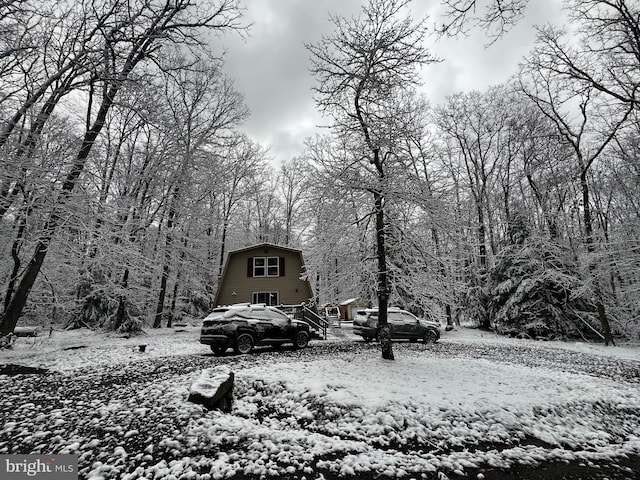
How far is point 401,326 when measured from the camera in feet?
54.2

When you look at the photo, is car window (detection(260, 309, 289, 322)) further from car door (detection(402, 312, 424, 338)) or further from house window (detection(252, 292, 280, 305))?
house window (detection(252, 292, 280, 305))

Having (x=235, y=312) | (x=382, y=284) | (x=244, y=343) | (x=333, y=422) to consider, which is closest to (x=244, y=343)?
(x=244, y=343)

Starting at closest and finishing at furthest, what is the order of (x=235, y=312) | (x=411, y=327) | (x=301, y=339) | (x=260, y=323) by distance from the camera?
(x=235, y=312) < (x=260, y=323) < (x=301, y=339) < (x=411, y=327)

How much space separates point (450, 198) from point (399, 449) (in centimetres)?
708

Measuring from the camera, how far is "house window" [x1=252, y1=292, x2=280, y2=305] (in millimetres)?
21531

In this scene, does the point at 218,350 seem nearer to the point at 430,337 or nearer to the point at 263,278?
the point at 263,278

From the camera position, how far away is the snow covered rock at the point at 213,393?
549 cm

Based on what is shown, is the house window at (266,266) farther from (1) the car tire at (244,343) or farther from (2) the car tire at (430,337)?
(2) the car tire at (430,337)

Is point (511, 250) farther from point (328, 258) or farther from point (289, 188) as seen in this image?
point (289, 188)

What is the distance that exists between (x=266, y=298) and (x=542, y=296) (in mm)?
17577

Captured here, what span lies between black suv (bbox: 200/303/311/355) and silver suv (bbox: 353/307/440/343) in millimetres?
4031

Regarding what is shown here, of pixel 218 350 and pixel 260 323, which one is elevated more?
pixel 260 323

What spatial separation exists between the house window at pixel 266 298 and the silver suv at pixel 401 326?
7000 mm

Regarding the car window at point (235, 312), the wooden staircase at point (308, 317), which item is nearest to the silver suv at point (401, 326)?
the wooden staircase at point (308, 317)
